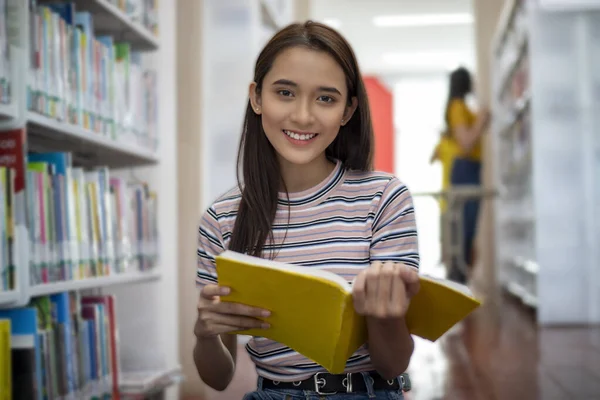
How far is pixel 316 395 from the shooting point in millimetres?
1044

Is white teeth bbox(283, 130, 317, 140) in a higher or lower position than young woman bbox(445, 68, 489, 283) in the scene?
lower

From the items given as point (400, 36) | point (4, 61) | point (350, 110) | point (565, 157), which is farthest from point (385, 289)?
point (400, 36)

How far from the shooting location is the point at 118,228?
1.99 meters

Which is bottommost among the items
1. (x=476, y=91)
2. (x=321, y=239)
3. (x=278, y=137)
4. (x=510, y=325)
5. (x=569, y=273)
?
(x=510, y=325)

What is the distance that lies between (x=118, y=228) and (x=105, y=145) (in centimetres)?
24

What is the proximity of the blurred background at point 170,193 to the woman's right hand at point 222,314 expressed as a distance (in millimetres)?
592

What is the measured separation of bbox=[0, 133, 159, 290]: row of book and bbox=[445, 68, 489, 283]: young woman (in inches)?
117

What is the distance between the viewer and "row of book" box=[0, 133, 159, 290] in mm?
1427

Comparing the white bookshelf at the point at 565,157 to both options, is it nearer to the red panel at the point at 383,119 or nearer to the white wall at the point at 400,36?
the white wall at the point at 400,36

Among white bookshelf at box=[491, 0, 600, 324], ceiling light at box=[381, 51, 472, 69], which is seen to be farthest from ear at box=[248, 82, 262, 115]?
ceiling light at box=[381, 51, 472, 69]

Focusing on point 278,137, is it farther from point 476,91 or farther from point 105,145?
point 476,91

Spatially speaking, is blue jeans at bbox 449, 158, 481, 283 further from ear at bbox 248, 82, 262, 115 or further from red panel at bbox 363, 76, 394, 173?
red panel at bbox 363, 76, 394, 173

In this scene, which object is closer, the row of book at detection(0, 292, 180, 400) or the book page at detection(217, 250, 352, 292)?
the book page at detection(217, 250, 352, 292)

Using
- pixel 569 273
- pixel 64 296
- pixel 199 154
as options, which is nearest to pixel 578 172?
pixel 569 273
